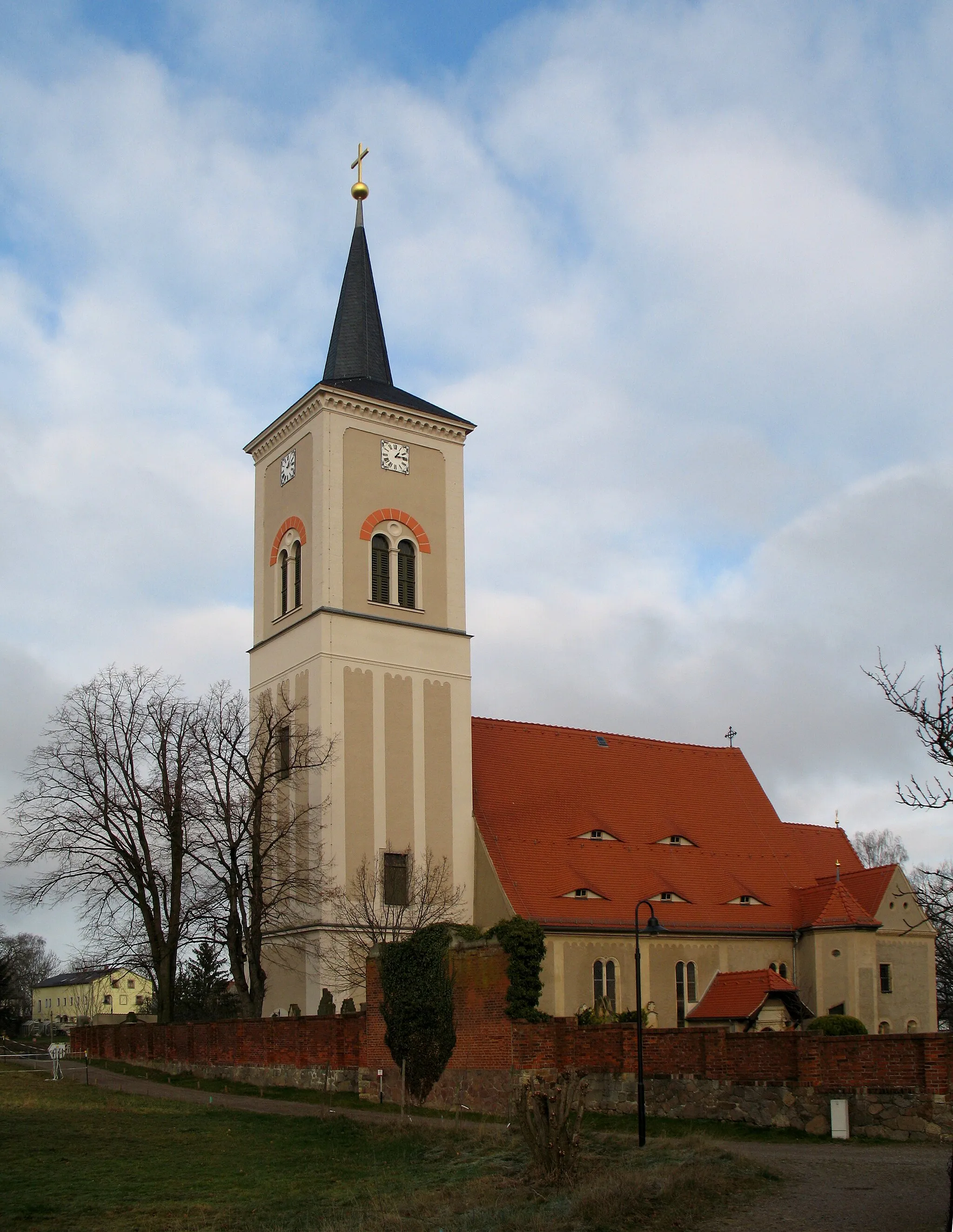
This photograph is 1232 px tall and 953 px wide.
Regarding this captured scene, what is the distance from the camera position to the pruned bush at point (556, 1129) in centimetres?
1530

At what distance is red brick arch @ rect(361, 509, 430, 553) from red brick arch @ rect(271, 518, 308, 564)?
1.85 metres

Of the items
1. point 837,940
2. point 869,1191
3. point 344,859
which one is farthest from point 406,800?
point 869,1191

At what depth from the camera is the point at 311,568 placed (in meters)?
39.0

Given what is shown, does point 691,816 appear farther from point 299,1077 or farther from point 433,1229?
point 433,1229

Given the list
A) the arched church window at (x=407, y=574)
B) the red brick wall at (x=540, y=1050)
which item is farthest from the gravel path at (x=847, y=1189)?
the arched church window at (x=407, y=574)

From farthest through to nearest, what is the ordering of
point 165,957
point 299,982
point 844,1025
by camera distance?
point 165,957 < point 299,982 < point 844,1025

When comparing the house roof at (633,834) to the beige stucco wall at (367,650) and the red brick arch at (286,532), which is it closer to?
the beige stucco wall at (367,650)

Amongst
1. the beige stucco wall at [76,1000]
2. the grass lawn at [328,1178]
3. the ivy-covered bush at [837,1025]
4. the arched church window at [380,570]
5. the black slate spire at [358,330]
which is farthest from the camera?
the beige stucco wall at [76,1000]

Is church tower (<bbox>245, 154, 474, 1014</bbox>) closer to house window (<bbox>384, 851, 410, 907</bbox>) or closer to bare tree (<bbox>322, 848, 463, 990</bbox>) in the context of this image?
house window (<bbox>384, 851, 410, 907</bbox>)

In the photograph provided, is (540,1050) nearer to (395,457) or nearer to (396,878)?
(396,878)

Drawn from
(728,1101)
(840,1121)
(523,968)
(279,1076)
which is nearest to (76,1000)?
(279,1076)

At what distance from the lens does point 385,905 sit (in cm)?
3622

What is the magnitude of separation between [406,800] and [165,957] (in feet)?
27.9

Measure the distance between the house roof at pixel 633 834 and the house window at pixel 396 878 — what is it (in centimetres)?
260
